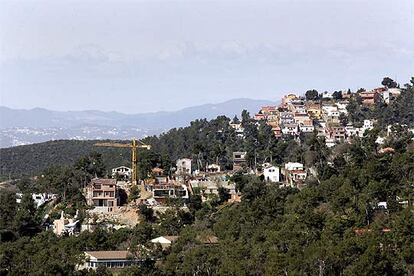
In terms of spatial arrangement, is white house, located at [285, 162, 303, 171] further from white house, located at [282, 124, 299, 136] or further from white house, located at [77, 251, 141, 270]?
white house, located at [77, 251, 141, 270]

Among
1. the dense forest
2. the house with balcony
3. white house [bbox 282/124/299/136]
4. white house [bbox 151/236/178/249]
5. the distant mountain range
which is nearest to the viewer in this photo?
white house [bbox 151/236/178/249]

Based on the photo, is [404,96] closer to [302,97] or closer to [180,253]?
[302,97]

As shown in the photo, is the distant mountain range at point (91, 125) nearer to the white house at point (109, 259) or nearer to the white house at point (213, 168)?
the white house at point (213, 168)

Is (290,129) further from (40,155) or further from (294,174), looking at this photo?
(40,155)

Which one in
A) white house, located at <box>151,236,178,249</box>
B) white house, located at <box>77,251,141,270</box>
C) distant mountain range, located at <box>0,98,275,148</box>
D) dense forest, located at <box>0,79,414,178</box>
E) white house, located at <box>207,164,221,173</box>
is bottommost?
distant mountain range, located at <box>0,98,275,148</box>

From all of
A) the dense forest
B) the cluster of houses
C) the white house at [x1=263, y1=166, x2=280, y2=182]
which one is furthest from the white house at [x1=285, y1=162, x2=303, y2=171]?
the cluster of houses

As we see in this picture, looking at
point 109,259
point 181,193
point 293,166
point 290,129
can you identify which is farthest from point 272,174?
point 109,259

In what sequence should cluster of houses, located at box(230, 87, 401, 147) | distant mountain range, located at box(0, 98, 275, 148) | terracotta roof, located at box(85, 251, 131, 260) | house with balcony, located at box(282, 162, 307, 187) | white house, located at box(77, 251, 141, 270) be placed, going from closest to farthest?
white house, located at box(77, 251, 141, 270) < terracotta roof, located at box(85, 251, 131, 260) < house with balcony, located at box(282, 162, 307, 187) < cluster of houses, located at box(230, 87, 401, 147) < distant mountain range, located at box(0, 98, 275, 148)
